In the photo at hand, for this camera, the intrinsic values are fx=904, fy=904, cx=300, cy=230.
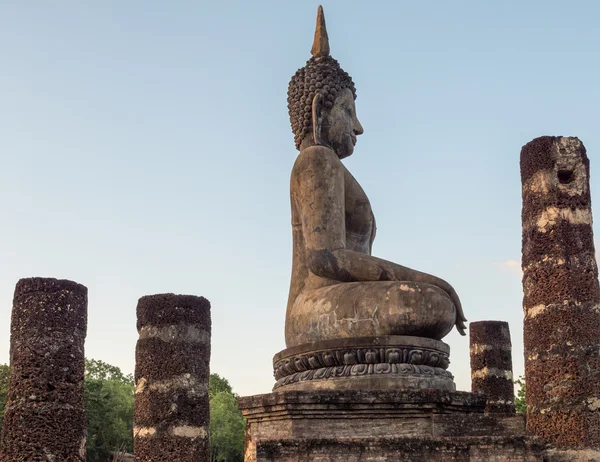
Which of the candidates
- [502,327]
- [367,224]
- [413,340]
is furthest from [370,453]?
[502,327]

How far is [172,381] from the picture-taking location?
15.2 m

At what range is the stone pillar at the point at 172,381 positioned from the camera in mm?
15078

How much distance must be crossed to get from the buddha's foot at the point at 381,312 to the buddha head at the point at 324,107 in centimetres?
184

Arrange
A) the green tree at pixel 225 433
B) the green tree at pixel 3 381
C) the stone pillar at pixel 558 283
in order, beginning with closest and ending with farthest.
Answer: the stone pillar at pixel 558 283 < the green tree at pixel 3 381 < the green tree at pixel 225 433

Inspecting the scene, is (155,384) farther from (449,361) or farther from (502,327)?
(449,361)

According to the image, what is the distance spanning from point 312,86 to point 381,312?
8.77ft

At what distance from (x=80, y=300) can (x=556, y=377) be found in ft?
20.8

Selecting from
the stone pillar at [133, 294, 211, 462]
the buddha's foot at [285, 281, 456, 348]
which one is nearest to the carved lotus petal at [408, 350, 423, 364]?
the buddha's foot at [285, 281, 456, 348]

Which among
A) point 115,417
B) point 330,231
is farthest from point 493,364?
point 115,417

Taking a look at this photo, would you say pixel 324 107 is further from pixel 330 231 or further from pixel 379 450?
pixel 379 450

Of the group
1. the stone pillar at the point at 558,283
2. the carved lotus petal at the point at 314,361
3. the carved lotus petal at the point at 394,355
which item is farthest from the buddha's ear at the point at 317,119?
the carved lotus petal at the point at 394,355

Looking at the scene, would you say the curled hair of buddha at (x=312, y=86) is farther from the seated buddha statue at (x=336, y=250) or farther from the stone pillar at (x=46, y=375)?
the stone pillar at (x=46, y=375)

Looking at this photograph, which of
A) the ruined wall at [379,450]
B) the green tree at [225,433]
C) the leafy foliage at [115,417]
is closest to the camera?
the ruined wall at [379,450]

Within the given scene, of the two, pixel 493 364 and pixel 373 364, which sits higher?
pixel 493 364
